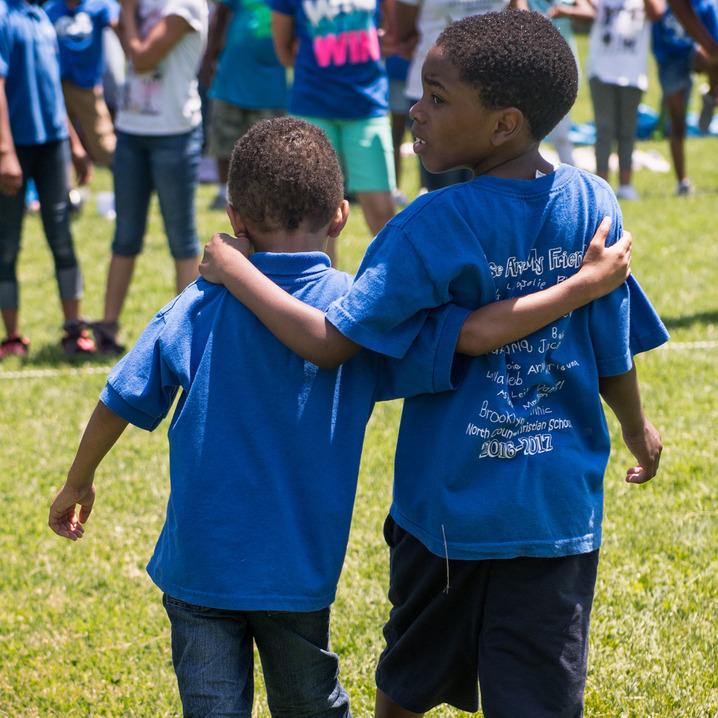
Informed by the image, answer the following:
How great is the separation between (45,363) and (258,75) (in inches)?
134

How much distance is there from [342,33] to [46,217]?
179cm

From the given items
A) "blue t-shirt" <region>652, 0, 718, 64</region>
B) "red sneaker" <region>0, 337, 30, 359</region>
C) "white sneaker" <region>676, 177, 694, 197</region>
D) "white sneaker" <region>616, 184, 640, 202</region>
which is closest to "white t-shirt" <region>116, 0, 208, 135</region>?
"red sneaker" <region>0, 337, 30, 359</region>

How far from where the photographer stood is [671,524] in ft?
13.1

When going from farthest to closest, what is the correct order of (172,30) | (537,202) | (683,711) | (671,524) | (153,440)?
1. (172,30)
2. (153,440)
3. (671,524)
4. (683,711)
5. (537,202)

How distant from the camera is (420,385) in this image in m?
2.27

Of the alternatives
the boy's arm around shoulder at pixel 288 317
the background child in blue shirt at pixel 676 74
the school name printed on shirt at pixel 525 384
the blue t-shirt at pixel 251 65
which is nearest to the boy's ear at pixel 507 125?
the school name printed on shirt at pixel 525 384

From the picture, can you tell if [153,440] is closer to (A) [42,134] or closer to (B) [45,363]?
(B) [45,363]

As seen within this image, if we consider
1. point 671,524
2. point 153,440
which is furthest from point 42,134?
point 671,524

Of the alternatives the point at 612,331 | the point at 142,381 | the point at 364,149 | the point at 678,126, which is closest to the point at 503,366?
the point at 612,331

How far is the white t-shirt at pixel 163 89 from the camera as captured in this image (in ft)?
19.2

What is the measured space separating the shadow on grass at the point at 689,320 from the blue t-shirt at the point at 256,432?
4.26 metres

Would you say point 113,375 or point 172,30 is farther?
point 172,30

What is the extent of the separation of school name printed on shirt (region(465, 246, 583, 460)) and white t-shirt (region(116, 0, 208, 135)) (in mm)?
3917

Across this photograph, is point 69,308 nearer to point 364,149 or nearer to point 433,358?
point 364,149
